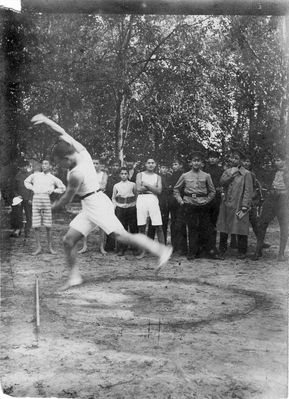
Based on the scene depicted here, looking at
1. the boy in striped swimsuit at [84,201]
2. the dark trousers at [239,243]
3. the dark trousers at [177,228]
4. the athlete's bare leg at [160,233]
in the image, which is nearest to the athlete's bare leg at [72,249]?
the boy in striped swimsuit at [84,201]

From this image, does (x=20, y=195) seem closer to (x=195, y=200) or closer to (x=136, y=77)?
(x=136, y=77)

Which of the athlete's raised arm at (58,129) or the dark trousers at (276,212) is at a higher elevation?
the athlete's raised arm at (58,129)

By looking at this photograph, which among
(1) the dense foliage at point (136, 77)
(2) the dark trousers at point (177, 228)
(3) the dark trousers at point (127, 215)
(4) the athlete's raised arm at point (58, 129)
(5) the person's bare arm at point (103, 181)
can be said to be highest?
(1) the dense foliage at point (136, 77)

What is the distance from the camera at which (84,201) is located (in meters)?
3.92

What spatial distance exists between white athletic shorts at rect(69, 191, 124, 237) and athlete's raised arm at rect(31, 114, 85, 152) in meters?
0.48

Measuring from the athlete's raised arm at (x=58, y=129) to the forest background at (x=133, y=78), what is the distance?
0.20 meters

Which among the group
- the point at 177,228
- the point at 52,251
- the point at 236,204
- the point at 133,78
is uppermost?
the point at 133,78

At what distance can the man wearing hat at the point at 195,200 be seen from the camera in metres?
6.27

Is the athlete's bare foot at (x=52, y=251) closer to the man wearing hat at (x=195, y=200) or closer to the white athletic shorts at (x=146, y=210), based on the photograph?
the white athletic shorts at (x=146, y=210)

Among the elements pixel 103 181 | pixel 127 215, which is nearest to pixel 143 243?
pixel 103 181

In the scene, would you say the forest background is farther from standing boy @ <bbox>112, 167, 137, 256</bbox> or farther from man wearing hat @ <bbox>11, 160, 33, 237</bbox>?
standing boy @ <bbox>112, 167, 137, 256</bbox>

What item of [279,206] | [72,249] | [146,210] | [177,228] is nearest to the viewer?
[72,249]

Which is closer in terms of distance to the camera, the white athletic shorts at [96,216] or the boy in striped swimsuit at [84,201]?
the boy in striped swimsuit at [84,201]

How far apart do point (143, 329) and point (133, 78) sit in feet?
7.35
